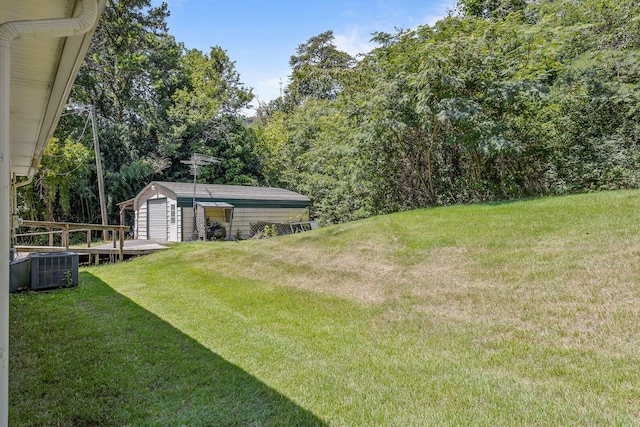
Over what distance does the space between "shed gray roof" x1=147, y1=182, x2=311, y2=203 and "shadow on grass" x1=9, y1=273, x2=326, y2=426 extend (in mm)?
9775

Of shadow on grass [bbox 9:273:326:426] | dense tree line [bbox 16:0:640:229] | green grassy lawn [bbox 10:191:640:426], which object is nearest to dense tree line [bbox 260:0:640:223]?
dense tree line [bbox 16:0:640:229]

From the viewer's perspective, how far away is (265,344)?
11.6 feet

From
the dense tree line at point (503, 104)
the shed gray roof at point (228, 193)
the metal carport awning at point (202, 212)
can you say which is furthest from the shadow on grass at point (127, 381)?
the shed gray roof at point (228, 193)

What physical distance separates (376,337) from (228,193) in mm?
12077

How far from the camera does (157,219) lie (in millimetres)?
14867

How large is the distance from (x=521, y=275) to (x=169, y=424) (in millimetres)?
4341

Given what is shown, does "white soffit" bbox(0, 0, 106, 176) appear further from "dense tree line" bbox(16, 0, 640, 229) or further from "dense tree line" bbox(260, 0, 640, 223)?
"dense tree line" bbox(260, 0, 640, 223)

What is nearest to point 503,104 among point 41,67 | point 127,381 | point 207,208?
point 41,67

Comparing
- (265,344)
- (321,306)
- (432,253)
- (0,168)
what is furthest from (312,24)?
(0,168)

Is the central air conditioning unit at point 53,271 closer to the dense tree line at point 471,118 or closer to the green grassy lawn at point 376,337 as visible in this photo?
the green grassy lawn at point 376,337

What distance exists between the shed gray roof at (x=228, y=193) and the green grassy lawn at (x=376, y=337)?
7.03 metres

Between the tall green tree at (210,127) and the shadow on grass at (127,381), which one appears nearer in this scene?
the shadow on grass at (127,381)

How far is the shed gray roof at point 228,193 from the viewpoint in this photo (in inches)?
547

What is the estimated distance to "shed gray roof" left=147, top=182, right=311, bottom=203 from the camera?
13.9 metres
